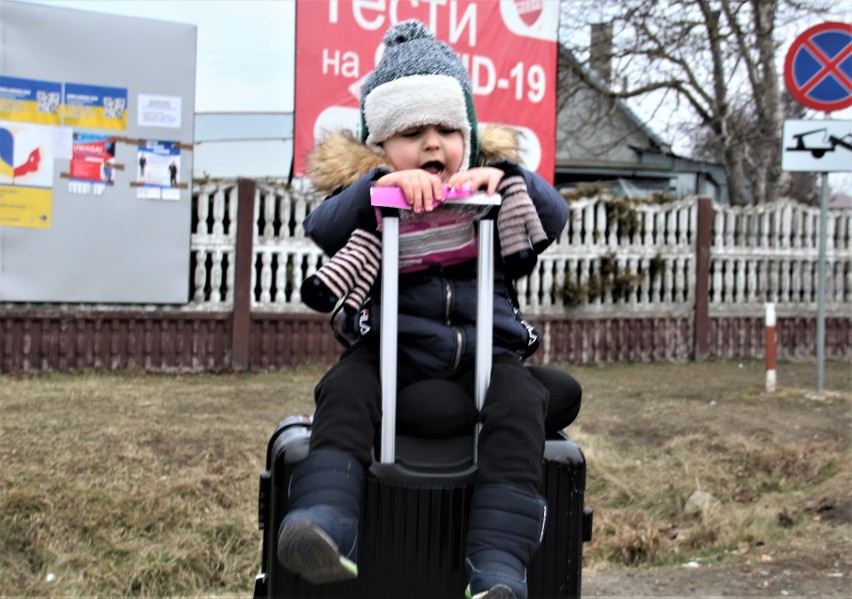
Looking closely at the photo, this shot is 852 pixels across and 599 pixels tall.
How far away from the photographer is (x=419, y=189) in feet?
5.83

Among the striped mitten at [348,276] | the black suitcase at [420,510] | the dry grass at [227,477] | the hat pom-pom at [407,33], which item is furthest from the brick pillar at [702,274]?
the striped mitten at [348,276]

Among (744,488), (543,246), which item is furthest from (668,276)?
(543,246)

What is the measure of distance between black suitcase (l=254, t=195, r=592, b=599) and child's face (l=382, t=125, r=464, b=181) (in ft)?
0.93

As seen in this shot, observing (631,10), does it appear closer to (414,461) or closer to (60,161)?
(60,161)

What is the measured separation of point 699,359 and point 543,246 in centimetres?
728

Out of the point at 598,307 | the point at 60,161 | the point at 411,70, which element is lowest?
the point at 598,307

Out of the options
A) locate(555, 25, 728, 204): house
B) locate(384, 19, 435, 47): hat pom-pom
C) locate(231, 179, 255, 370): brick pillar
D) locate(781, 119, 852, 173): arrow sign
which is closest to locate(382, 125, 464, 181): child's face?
locate(384, 19, 435, 47): hat pom-pom

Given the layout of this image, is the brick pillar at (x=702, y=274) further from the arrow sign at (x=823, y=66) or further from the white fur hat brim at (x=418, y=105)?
the white fur hat brim at (x=418, y=105)

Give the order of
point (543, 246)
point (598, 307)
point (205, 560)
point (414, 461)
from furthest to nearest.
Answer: point (598, 307), point (205, 560), point (543, 246), point (414, 461)

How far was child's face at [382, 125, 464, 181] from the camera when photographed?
82.0 inches

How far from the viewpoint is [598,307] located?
8.44 metres

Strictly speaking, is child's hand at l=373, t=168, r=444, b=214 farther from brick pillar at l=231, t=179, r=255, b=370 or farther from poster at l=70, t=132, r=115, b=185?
brick pillar at l=231, t=179, r=255, b=370

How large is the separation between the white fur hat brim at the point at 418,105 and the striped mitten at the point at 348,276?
0.33m

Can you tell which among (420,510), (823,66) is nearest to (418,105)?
(420,510)
